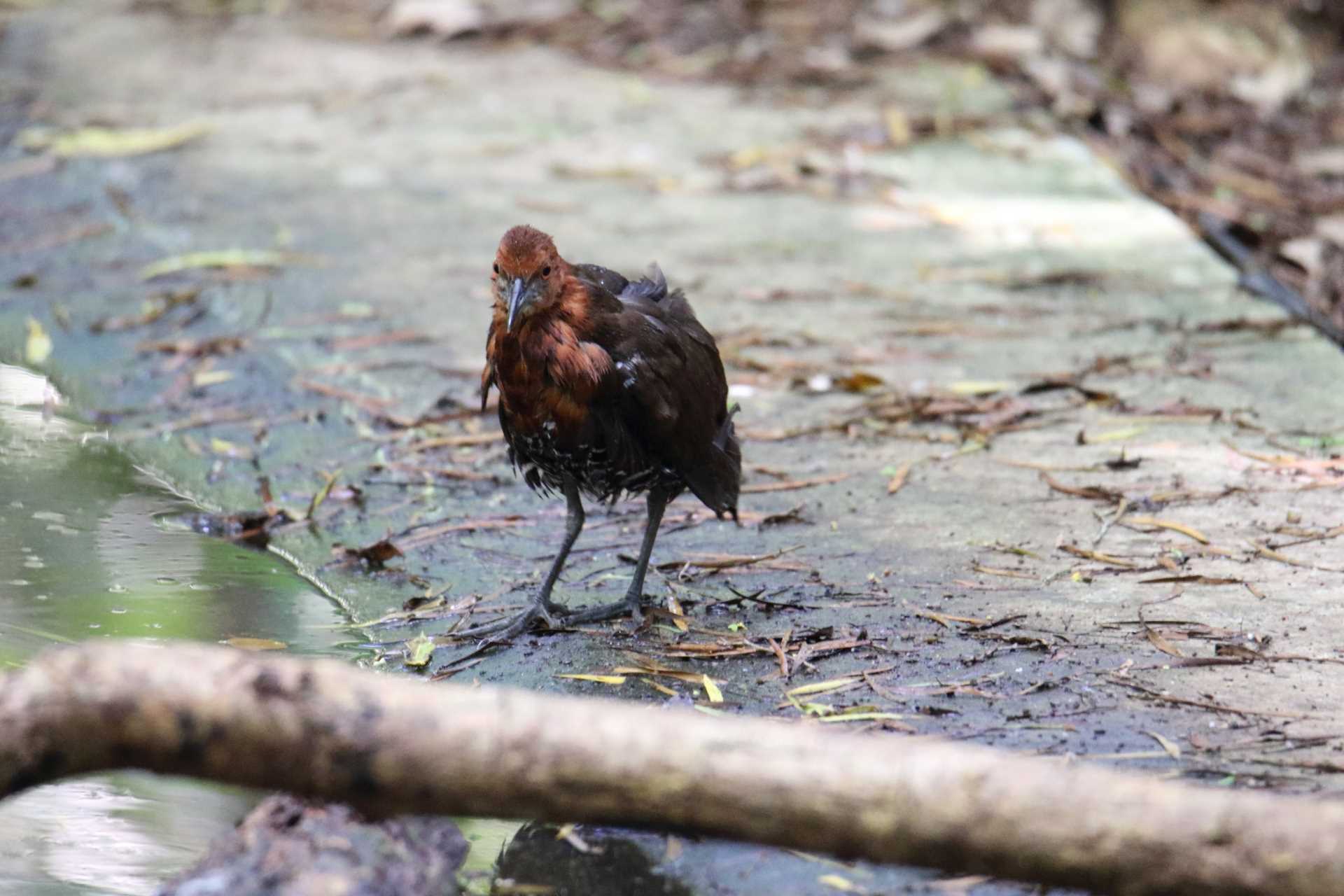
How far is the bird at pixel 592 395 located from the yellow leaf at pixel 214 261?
318 centimetres

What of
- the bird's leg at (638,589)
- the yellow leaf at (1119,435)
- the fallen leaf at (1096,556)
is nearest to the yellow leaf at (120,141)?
the bird's leg at (638,589)

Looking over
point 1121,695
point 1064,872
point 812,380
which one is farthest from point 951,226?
point 1064,872

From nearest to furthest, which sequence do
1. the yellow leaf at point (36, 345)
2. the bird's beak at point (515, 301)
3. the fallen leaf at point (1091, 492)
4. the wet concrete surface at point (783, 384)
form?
1. the wet concrete surface at point (783, 384)
2. the bird's beak at point (515, 301)
3. the fallen leaf at point (1091, 492)
4. the yellow leaf at point (36, 345)

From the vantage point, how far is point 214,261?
6.88m

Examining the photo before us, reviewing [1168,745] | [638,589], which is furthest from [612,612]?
[1168,745]

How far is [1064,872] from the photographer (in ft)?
6.89

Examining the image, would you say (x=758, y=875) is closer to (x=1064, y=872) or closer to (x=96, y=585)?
(x=1064, y=872)

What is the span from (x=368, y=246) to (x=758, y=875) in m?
5.00

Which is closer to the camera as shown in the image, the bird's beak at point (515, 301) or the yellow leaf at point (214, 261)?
the bird's beak at point (515, 301)

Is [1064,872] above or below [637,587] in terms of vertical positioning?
above

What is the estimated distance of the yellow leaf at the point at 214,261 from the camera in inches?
269

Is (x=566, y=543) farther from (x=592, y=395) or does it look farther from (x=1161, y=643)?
(x=1161, y=643)

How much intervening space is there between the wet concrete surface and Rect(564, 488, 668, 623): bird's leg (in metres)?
0.08

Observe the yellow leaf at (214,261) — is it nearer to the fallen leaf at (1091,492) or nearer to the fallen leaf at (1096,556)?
the fallen leaf at (1091,492)
